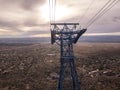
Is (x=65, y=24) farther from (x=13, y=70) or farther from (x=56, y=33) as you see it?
(x=13, y=70)

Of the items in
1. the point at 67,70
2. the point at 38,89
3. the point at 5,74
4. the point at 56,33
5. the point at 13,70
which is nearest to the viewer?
the point at 56,33

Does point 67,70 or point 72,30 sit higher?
point 72,30

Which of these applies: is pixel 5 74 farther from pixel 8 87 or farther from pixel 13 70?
pixel 8 87

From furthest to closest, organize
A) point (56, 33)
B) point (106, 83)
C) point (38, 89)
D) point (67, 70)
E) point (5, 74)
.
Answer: point (5, 74) < point (106, 83) < point (38, 89) < point (67, 70) < point (56, 33)

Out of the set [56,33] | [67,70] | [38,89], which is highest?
[56,33]

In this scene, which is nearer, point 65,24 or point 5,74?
point 65,24

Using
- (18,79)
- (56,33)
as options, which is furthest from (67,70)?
(18,79)

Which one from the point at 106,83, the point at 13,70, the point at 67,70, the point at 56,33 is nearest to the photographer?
the point at 56,33

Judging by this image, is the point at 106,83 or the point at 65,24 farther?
the point at 106,83

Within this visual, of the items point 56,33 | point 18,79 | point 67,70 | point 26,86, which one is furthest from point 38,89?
point 56,33
